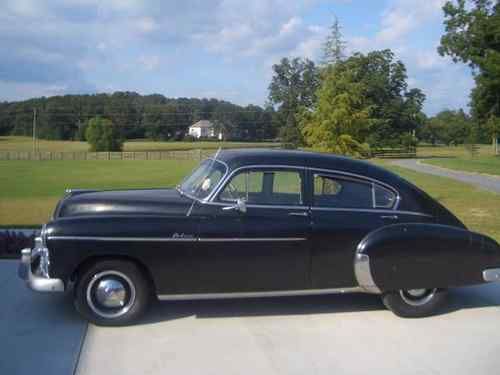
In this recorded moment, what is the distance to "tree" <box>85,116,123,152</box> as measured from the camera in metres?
91.7

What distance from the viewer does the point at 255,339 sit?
499 cm

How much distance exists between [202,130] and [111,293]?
89202 mm

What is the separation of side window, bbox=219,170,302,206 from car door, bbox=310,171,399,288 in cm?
18

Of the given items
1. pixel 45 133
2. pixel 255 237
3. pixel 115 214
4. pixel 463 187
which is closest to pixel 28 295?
pixel 115 214

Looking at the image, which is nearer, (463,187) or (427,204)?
(427,204)

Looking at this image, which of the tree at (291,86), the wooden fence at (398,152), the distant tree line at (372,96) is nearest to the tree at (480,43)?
the distant tree line at (372,96)

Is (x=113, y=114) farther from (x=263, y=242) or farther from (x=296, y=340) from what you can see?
(x=296, y=340)

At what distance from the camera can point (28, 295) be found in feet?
19.8

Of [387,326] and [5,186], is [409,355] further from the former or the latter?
[5,186]

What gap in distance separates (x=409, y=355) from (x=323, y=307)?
131 cm

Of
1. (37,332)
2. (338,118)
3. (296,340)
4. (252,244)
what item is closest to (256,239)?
(252,244)

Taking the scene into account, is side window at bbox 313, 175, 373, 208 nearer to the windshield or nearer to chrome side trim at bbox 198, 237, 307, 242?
chrome side trim at bbox 198, 237, 307, 242

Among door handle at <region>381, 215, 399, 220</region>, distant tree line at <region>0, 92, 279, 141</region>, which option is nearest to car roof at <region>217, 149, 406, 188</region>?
door handle at <region>381, 215, 399, 220</region>

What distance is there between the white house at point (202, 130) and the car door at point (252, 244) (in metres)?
78.3
